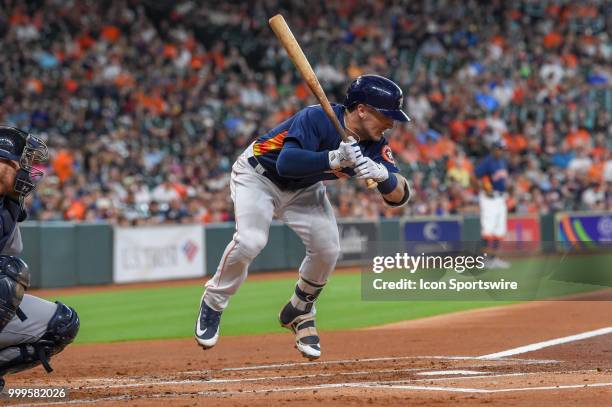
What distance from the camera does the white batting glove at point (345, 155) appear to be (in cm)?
626

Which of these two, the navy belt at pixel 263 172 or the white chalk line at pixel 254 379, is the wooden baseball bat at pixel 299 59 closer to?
the navy belt at pixel 263 172

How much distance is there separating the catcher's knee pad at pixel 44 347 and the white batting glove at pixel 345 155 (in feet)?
6.20

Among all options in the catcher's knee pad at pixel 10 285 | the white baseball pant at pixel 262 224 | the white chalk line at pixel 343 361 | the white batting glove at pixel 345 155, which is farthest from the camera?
the white chalk line at pixel 343 361

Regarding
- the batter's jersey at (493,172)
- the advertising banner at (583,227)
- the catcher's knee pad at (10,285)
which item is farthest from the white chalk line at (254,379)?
the advertising banner at (583,227)

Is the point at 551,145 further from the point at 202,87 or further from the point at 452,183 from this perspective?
the point at 202,87

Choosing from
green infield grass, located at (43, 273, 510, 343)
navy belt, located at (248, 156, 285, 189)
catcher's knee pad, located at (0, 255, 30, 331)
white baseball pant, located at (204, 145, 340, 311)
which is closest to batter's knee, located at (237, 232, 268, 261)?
white baseball pant, located at (204, 145, 340, 311)

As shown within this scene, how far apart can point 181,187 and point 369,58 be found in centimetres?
781

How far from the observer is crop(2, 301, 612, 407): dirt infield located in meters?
5.57

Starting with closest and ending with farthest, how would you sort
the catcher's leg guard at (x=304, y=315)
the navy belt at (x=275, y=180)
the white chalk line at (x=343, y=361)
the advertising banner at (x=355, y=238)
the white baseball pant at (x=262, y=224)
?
the white baseball pant at (x=262, y=224)
the navy belt at (x=275, y=180)
the white chalk line at (x=343, y=361)
the catcher's leg guard at (x=304, y=315)
the advertising banner at (x=355, y=238)

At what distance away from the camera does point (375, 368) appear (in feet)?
23.2

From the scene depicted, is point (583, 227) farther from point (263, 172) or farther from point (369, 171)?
point (369, 171)

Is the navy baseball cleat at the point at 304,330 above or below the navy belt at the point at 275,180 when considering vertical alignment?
Answer: below

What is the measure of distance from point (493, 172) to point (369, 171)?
33.8ft

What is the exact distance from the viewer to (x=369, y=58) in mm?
24875
